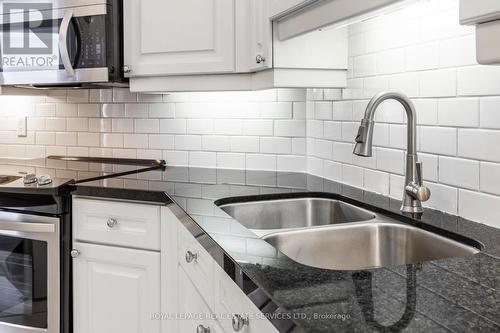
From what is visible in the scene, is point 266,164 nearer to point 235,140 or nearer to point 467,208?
point 235,140

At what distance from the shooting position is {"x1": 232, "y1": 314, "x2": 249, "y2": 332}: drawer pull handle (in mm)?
923

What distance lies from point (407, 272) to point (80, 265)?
1.38 m

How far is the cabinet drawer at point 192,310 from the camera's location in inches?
47.5

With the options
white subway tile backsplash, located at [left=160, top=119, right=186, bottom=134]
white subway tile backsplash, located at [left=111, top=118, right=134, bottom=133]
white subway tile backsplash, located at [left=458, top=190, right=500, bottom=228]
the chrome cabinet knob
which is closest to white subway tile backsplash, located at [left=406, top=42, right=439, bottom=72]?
white subway tile backsplash, located at [left=458, top=190, right=500, bottom=228]

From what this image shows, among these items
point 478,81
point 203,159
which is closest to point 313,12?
point 478,81

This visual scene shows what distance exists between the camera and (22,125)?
8.70 feet

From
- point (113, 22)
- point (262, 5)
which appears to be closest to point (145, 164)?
point (113, 22)

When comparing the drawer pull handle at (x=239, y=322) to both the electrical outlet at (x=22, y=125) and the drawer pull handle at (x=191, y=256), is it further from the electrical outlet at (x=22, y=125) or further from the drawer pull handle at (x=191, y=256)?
the electrical outlet at (x=22, y=125)

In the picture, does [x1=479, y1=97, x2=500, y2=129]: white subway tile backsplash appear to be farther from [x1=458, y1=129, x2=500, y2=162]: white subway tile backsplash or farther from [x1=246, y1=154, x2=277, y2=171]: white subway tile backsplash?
[x1=246, y1=154, x2=277, y2=171]: white subway tile backsplash

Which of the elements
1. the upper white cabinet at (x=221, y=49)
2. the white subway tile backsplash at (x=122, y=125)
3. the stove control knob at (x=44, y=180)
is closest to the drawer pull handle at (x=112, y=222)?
the stove control knob at (x=44, y=180)

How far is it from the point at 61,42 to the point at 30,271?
962 millimetres

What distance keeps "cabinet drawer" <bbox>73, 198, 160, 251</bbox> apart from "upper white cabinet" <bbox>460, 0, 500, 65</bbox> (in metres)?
1.27

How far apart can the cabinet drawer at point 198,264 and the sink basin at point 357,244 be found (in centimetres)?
18

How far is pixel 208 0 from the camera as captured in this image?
1896 mm
